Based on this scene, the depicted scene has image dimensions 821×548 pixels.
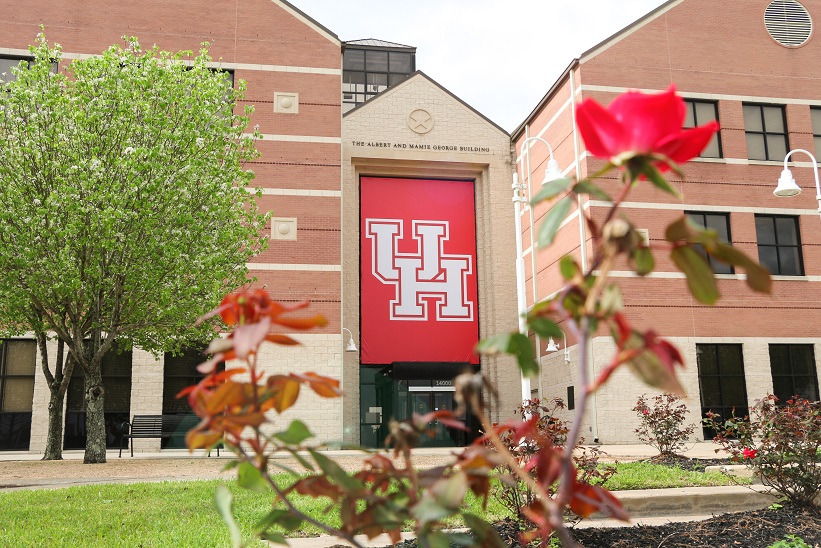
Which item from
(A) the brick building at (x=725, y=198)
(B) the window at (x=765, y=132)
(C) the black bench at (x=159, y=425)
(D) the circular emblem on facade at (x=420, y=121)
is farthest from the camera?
(D) the circular emblem on facade at (x=420, y=121)

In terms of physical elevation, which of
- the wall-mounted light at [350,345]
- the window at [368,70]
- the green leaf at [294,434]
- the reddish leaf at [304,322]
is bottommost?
the green leaf at [294,434]

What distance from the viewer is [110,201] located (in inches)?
610

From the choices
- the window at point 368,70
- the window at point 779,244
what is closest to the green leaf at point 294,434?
the window at point 779,244

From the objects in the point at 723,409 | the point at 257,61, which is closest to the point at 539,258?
the point at 723,409

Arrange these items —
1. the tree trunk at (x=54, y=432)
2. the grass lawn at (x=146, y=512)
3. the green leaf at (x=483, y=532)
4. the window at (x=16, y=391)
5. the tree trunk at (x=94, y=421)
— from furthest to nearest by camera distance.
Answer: the window at (x=16, y=391), the tree trunk at (x=54, y=432), the tree trunk at (x=94, y=421), the grass lawn at (x=146, y=512), the green leaf at (x=483, y=532)

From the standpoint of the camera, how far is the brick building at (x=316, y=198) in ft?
76.7

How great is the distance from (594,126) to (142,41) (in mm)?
26175

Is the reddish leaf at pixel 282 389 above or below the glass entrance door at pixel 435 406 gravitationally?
above

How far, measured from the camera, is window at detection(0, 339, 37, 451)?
2295 centimetres

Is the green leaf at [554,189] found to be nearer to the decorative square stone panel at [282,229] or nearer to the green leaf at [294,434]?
the green leaf at [294,434]

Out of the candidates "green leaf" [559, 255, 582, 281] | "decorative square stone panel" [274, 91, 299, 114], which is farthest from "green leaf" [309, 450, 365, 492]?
"decorative square stone panel" [274, 91, 299, 114]

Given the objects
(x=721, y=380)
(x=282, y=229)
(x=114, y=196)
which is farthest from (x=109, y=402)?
(x=721, y=380)

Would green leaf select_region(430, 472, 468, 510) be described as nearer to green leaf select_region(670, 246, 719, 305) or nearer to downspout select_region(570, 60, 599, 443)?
green leaf select_region(670, 246, 719, 305)

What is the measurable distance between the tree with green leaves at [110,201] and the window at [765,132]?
18.1 metres
